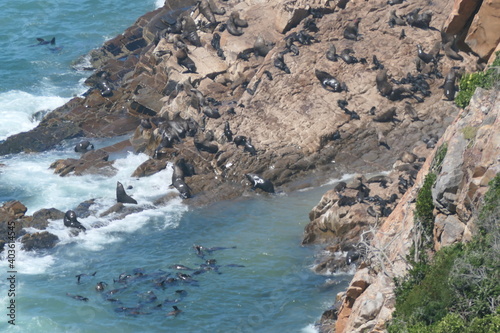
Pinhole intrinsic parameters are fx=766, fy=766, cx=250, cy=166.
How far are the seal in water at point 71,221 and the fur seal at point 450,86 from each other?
59.2ft

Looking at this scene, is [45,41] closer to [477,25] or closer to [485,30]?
[477,25]

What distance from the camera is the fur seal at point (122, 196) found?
33.7 m

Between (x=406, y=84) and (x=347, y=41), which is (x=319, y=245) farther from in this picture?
(x=347, y=41)

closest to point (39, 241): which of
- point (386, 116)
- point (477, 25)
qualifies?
point (386, 116)

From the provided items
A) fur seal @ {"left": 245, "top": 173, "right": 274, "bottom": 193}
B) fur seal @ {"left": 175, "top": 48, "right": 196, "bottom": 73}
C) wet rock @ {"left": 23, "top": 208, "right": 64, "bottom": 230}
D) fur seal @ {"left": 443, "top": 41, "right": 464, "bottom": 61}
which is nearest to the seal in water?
wet rock @ {"left": 23, "top": 208, "right": 64, "bottom": 230}

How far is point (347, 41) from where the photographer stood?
3991cm

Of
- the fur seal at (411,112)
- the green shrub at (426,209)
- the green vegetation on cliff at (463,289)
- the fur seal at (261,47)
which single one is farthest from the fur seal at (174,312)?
the fur seal at (261,47)

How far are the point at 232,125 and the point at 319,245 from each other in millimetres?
9697

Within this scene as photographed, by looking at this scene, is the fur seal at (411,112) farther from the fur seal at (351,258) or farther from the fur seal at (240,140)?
the fur seal at (351,258)

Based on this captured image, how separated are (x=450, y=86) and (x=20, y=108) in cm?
2574

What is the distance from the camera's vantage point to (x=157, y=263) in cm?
2903

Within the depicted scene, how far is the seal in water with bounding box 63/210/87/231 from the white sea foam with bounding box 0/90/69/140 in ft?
43.6

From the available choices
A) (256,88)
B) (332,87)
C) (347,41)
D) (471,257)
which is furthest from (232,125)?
(471,257)

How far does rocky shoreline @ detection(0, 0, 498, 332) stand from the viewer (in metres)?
33.2
